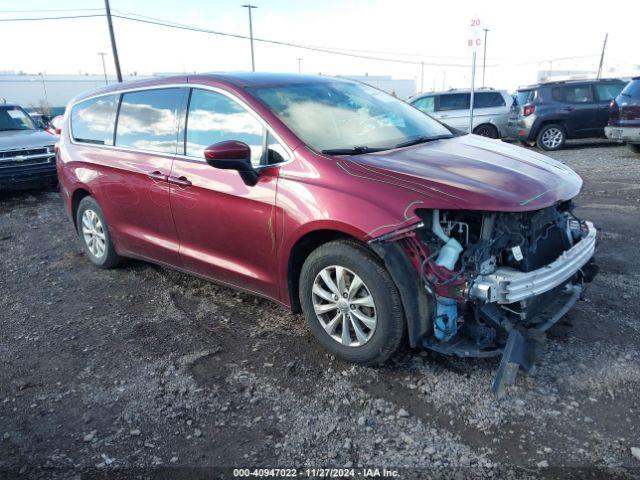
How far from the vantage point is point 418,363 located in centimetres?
324

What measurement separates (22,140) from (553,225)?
9.35 metres

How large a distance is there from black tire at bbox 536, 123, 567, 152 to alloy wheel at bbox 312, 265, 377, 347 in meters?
11.8

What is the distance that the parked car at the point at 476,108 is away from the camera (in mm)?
14305

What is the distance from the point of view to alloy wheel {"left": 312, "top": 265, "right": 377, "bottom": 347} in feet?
9.94

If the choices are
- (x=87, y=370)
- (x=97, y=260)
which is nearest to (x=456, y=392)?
(x=87, y=370)

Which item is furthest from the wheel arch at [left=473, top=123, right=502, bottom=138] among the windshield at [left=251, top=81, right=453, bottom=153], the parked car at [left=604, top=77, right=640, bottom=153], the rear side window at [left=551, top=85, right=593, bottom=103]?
the windshield at [left=251, top=81, right=453, bottom=153]

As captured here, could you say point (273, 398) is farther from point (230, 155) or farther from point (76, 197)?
point (76, 197)

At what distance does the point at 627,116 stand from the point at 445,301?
1007 cm

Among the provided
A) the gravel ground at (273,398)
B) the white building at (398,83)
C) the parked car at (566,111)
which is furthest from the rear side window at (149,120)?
the white building at (398,83)

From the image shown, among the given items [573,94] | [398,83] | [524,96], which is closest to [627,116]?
[573,94]

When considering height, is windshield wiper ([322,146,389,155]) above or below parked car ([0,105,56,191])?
above

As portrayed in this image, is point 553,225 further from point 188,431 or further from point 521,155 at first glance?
point 188,431

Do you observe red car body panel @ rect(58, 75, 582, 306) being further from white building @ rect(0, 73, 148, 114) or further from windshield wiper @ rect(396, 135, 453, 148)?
white building @ rect(0, 73, 148, 114)

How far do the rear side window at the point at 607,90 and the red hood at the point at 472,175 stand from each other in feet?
37.3
